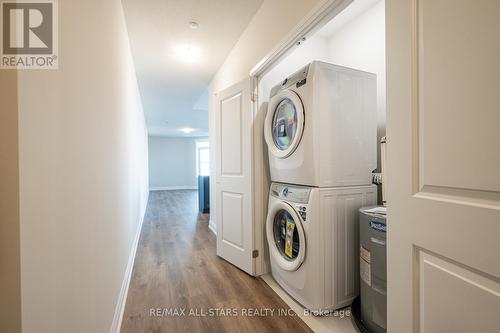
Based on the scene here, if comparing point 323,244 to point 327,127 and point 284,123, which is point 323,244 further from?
point 284,123

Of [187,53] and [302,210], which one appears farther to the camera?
[187,53]

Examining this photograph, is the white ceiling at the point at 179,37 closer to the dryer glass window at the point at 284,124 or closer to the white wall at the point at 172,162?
the dryer glass window at the point at 284,124

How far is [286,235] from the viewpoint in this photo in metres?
1.87

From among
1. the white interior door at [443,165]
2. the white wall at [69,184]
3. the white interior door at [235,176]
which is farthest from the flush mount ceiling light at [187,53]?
the white interior door at [443,165]

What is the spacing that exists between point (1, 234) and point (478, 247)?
1.17 m

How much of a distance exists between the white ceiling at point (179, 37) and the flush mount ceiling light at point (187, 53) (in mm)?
55

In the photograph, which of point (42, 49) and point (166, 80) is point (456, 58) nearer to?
point (42, 49)

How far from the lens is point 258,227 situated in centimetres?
219

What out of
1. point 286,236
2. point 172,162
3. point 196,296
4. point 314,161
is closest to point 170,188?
point 172,162

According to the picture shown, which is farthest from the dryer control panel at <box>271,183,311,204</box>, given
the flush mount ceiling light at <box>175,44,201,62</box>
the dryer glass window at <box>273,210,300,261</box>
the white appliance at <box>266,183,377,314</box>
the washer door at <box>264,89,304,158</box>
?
the flush mount ceiling light at <box>175,44,201,62</box>

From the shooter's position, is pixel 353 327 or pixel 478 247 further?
pixel 353 327

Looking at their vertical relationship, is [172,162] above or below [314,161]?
above

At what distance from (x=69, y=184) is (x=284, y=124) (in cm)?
147

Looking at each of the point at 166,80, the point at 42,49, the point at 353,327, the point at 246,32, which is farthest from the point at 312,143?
the point at 166,80
